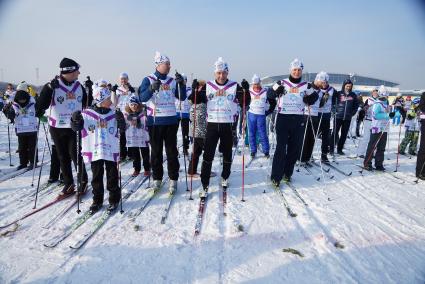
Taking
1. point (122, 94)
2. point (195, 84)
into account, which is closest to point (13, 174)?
point (122, 94)

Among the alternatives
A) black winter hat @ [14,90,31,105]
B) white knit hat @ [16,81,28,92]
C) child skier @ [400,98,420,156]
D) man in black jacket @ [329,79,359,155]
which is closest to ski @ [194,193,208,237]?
black winter hat @ [14,90,31,105]

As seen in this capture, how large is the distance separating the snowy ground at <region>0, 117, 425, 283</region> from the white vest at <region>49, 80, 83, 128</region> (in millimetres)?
1439

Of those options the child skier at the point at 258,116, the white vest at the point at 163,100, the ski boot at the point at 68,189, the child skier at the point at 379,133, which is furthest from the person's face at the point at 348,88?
the ski boot at the point at 68,189

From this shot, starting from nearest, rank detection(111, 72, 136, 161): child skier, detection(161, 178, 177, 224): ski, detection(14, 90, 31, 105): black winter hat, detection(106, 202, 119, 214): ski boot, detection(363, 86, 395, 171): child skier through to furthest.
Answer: detection(161, 178, 177, 224): ski → detection(106, 202, 119, 214): ski boot → detection(14, 90, 31, 105): black winter hat → detection(363, 86, 395, 171): child skier → detection(111, 72, 136, 161): child skier

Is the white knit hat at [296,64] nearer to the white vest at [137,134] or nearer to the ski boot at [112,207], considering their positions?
the white vest at [137,134]

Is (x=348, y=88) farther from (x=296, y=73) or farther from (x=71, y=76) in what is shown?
(x=71, y=76)

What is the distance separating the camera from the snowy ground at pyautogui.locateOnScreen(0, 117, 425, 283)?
285cm

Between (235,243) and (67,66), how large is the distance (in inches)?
161

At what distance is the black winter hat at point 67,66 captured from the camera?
4703 millimetres

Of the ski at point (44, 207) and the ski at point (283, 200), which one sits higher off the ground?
the ski at point (283, 200)

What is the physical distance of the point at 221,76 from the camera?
16.0ft

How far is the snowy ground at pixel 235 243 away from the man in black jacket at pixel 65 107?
0.68m

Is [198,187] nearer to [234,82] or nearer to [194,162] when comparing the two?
[194,162]

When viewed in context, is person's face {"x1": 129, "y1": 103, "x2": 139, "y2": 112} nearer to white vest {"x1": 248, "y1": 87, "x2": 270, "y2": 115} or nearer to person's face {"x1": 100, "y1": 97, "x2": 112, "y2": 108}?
person's face {"x1": 100, "y1": 97, "x2": 112, "y2": 108}
